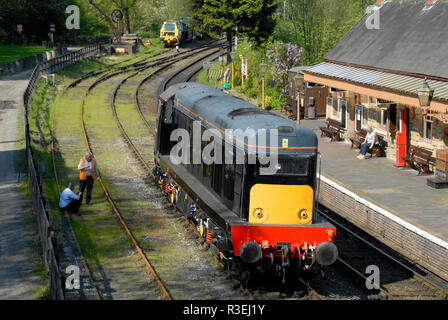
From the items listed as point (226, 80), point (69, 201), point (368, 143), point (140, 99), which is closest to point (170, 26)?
point (226, 80)

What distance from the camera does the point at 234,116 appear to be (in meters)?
15.4

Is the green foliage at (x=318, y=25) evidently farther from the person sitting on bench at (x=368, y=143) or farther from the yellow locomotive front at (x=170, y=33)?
the yellow locomotive front at (x=170, y=33)

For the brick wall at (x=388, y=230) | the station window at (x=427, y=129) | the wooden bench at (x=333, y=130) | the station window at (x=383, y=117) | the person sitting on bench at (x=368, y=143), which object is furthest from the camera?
the wooden bench at (x=333, y=130)

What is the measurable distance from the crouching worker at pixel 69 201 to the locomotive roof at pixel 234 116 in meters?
3.92

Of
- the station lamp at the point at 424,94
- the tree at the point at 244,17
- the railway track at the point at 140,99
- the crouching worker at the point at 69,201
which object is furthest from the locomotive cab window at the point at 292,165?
the tree at the point at 244,17

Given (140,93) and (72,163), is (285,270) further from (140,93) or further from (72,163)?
(140,93)

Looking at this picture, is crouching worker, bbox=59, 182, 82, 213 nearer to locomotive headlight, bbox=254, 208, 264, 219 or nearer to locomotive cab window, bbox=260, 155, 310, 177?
locomotive headlight, bbox=254, 208, 264, 219

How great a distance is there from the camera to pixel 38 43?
247ft

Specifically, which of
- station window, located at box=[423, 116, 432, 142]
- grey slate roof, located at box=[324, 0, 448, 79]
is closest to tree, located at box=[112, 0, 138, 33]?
grey slate roof, located at box=[324, 0, 448, 79]

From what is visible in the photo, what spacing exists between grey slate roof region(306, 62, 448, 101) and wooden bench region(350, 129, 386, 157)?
96.9 inches

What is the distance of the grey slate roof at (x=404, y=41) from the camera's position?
26.7 meters
